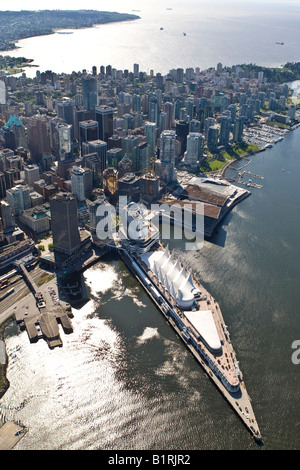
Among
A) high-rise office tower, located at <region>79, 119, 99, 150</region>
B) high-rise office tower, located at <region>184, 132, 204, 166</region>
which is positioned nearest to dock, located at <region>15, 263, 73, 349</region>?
high-rise office tower, located at <region>79, 119, 99, 150</region>

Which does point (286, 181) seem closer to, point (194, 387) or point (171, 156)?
point (171, 156)

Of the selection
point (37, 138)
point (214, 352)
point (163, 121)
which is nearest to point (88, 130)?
point (37, 138)

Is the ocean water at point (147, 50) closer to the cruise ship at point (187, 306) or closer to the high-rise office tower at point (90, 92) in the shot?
the high-rise office tower at point (90, 92)

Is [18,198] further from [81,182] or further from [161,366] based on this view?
[161,366]

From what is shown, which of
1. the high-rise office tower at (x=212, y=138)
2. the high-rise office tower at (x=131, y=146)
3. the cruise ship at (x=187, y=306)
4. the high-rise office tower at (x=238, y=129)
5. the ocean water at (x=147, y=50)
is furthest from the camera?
the ocean water at (x=147, y=50)

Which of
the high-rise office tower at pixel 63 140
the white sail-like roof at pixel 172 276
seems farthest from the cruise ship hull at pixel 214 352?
the high-rise office tower at pixel 63 140
